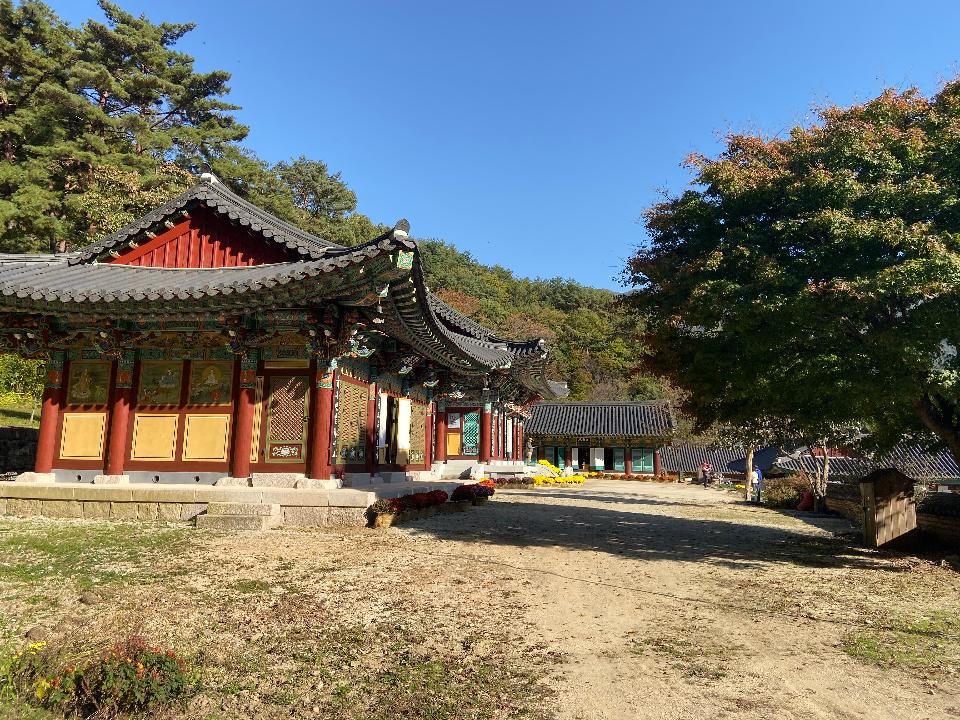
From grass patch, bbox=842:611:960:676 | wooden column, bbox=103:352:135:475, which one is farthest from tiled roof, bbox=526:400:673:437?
grass patch, bbox=842:611:960:676

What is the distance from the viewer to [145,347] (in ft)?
50.1

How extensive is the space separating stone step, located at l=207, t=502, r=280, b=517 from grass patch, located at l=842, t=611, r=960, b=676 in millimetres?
10146

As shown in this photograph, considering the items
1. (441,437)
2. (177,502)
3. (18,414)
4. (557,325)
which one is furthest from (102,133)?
(557,325)

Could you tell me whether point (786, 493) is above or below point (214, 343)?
below

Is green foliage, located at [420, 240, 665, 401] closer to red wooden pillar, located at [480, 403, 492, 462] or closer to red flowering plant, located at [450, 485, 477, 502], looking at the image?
red wooden pillar, located at [480, 403, 492, 462]

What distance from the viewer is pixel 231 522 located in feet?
39.8

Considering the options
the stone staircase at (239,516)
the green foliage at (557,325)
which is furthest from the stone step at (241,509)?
the green foliage at (557,325)

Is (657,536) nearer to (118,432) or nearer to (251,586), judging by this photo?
(251,586)

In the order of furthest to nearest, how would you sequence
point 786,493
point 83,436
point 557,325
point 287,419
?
point 557,325
point 786,493
point 83,436
point 287,419

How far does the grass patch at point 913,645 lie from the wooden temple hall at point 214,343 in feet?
29.9

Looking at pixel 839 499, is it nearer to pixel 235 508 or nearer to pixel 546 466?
pixel 235 508

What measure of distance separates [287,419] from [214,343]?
104 inches

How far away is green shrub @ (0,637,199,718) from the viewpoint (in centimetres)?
444

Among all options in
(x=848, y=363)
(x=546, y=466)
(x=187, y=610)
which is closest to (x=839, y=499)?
(x=848, y=363)
